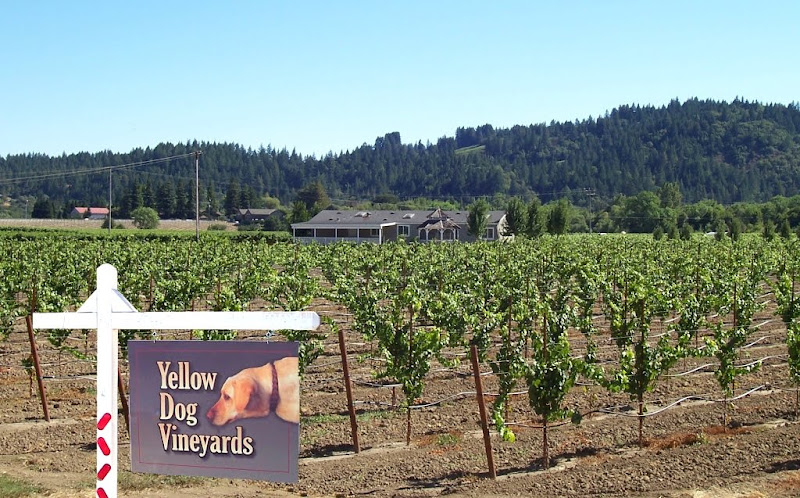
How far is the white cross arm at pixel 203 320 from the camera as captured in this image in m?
4.22

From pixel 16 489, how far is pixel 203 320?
725 centimetres

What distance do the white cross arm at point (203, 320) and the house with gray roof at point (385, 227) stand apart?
8684 centimetres

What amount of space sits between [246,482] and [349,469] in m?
1.39

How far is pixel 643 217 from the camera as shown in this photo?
409 feet

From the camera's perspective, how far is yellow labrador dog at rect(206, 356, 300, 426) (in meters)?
4.39

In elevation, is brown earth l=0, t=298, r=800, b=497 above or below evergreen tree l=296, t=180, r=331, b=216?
below

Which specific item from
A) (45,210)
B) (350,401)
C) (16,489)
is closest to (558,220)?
(350,401)

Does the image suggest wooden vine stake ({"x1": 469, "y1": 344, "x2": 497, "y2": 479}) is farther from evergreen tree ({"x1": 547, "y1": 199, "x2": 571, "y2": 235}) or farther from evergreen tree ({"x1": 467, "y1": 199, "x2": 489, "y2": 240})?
evergreen tree ({"x1": 547, "y1": 199, "x2": 571, "y2": 235})

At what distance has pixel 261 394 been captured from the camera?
4.42 metres

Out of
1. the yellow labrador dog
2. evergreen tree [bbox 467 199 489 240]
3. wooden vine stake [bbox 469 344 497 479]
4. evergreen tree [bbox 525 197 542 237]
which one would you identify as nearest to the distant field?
evergreen tree [bbox 467 199 489 240]

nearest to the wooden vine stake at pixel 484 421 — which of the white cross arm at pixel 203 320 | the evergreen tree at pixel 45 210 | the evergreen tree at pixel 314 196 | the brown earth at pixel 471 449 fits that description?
the brown earth at pixel 471 449

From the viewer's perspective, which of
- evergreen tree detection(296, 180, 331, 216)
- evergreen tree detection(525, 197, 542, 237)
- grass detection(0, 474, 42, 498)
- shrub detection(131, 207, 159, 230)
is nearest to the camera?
grass detection(0, 474, 42, 498)

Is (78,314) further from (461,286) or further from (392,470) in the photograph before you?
(461,286)

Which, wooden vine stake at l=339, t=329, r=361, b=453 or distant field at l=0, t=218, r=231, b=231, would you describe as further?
distant field at l=0, t=218, r=231, b=231
